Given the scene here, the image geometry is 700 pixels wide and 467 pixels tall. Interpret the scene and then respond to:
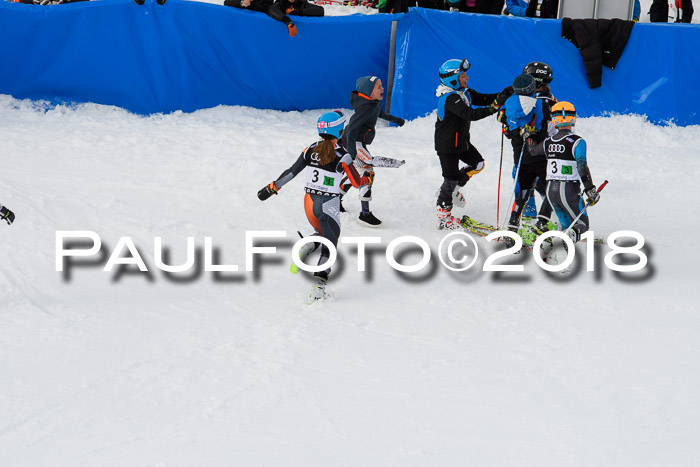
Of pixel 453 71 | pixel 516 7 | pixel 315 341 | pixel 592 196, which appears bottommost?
pixel 315 341

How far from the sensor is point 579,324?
5.93m

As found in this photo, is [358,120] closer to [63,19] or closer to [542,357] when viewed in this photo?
[542,357]

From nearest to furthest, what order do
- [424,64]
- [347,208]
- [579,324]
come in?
[579,324] < [347,208] < [424,64]

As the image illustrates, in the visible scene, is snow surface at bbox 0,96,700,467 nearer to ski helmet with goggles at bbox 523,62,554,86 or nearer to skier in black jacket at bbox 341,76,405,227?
skier in black jacket at bbox 341,76,405,227

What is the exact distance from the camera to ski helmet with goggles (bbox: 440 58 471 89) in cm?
748

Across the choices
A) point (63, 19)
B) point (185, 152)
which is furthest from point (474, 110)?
point (63, 19)

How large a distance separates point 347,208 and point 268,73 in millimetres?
3987

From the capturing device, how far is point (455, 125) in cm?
776

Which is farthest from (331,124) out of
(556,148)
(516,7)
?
(516,7)

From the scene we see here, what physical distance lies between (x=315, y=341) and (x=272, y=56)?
23.5 ft

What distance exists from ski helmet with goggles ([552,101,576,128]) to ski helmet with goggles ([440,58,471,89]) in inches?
38.9

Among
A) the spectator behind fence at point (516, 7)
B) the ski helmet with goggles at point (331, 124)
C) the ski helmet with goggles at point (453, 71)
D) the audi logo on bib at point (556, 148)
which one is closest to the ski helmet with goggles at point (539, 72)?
the ski helmet with goggles at point (453, 71)

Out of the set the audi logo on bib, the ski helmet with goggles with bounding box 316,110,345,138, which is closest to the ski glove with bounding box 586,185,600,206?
the audi logo on bib

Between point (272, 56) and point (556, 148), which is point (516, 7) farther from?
point (556, 148)
